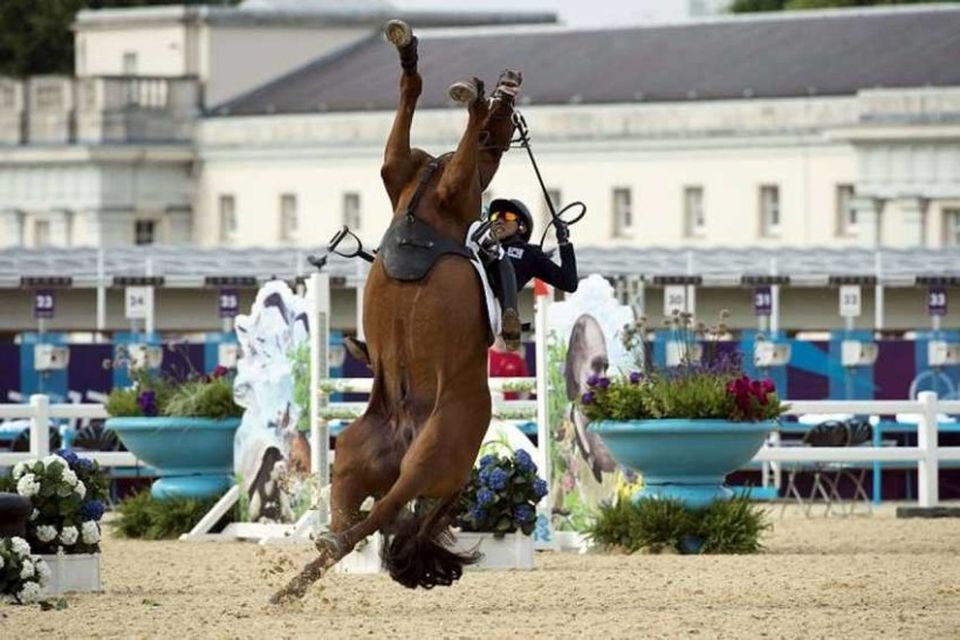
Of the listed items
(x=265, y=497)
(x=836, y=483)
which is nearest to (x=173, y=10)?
(x=836, y=483)

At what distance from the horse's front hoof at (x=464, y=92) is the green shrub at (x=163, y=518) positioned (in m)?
8.09

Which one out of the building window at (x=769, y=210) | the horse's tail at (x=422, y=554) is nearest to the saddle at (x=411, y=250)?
the horse's tail at (x=422, y=554)

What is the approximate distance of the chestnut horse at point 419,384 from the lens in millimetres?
16969

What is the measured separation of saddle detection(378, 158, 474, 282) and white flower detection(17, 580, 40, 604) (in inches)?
102

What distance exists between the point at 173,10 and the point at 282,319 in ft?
208

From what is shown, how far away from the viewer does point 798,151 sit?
232 feet

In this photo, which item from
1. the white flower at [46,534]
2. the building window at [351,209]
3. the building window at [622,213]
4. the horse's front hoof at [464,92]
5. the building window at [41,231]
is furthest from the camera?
the building window at [41,231]

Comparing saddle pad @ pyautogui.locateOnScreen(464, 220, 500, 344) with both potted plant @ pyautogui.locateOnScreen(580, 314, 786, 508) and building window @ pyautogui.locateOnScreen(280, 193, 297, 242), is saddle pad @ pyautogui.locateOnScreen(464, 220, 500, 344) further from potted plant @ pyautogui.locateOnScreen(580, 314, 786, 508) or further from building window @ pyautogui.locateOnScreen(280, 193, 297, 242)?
building window @ pyautogui.locateOnScreen(280, 193, 297, 242)

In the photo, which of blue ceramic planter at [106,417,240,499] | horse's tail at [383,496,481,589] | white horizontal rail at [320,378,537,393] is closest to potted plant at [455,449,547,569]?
white horizontal rail at [320,378,537,393]

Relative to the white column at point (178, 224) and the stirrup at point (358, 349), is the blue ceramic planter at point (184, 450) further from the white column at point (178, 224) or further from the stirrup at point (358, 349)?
the white column at point (178, 224)

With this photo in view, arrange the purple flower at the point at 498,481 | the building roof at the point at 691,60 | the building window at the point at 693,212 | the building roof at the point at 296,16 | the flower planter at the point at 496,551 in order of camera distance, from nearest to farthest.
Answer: the flower planter at the point at 496,551 → the purple flower at the point at 498,481 → the building roof at the point at 691,60 → the building window at the point at 693,212 → the building roof at the point at 296,16

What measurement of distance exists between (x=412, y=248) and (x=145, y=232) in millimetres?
66689

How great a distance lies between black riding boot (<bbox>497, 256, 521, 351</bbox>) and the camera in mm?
17250

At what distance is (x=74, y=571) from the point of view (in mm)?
19125
